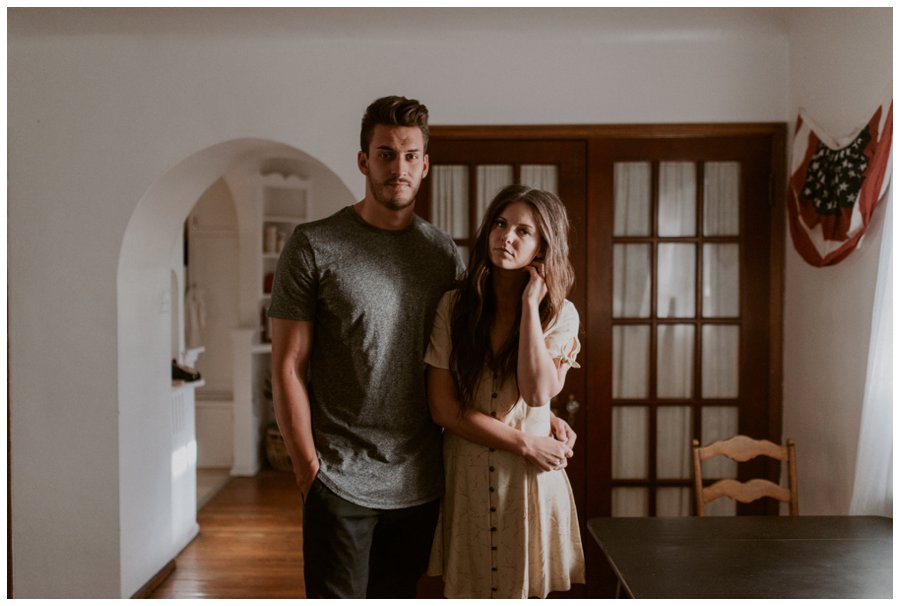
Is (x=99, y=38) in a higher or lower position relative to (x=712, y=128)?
higher

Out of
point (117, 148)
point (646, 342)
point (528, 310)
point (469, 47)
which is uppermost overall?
point (469, 47)

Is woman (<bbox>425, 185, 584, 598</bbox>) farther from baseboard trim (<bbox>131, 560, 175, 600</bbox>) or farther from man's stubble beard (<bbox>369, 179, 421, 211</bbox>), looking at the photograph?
baseboard trim (<bbox>131, 560, 175, 600</bbox>)

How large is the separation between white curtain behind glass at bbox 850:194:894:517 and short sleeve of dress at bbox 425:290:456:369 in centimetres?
127

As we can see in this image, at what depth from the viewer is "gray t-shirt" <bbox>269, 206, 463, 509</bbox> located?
1638 mm

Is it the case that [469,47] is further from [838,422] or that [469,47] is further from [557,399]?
[838,422]

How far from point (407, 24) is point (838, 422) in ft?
7.09

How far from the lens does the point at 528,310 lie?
1.52 metres

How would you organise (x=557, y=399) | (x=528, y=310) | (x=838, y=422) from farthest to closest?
(x=557, y=399) < (x=838, y=422) < (x=528, y=310)

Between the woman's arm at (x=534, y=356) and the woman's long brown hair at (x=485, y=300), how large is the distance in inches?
2.0

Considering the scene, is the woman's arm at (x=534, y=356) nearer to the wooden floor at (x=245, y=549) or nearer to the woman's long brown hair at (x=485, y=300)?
the woman's long brown hair at (x=485, y=300)

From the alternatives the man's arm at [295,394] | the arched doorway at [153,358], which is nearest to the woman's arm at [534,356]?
the man's arm at [295,394]

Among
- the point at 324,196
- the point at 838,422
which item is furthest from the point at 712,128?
the point at 324,196

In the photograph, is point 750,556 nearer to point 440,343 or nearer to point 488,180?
point 440,343

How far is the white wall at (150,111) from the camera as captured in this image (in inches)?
107
